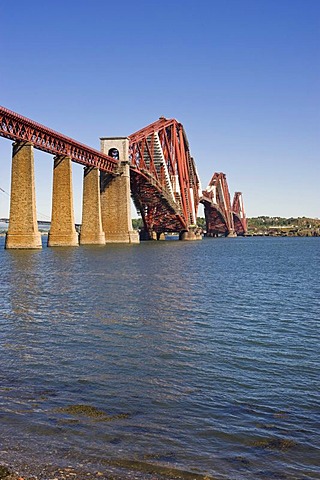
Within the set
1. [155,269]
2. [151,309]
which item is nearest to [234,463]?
[151,309]

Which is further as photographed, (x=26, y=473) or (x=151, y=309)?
(x=151, y=309)

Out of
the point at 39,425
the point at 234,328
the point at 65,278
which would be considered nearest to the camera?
the point at 39,425

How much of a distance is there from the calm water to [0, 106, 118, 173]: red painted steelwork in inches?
1557

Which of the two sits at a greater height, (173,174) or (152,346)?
(173,174)

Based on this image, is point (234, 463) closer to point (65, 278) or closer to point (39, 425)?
point (39, 425)

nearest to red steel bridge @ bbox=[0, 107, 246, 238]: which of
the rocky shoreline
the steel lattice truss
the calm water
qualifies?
the steel lattice truss

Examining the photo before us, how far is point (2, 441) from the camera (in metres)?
7.51

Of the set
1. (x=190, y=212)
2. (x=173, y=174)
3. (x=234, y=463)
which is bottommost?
(x=234, y=463)

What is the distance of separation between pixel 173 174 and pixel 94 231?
46639 millimetres

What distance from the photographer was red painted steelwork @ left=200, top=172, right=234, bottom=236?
173875 millimetres

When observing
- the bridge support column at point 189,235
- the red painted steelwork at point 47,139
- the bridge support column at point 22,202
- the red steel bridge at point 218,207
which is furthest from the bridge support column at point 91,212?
the red steel bridge at point 218,207

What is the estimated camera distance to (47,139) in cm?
6800

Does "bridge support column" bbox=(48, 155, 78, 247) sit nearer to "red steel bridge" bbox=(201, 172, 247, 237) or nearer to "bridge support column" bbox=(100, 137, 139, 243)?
"bridge support column" bbox=(100, 137, 139, 243)

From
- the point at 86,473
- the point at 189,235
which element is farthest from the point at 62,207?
the point at 189,235
